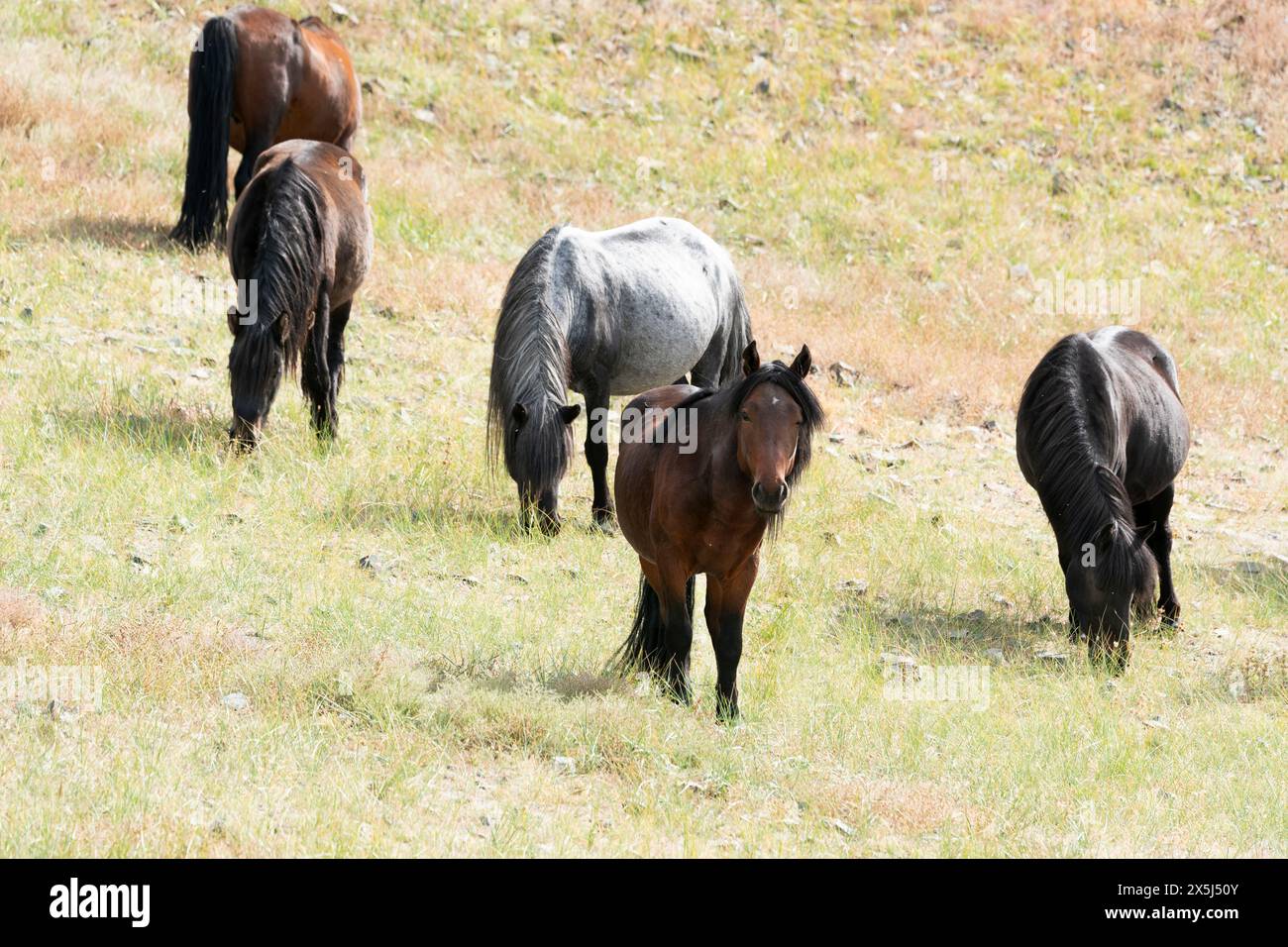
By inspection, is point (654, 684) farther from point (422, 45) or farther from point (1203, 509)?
point (422, 45)

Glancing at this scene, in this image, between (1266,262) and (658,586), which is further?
(1266,262)

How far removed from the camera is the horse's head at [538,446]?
8.64m

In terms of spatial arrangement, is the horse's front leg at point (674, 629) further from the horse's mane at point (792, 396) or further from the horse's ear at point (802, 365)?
the horse's ear at point (802, 365)

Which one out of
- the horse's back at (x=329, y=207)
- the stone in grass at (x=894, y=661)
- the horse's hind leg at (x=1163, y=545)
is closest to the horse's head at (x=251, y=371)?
the horse's back at (x=329, y=207)

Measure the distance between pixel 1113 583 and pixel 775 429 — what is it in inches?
135

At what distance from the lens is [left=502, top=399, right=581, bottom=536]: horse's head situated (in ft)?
28.3

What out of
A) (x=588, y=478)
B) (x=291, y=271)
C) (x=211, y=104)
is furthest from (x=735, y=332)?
(x=211, y=104)

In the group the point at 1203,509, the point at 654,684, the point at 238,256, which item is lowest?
the point at 1203,509

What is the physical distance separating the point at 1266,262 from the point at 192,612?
17349mm

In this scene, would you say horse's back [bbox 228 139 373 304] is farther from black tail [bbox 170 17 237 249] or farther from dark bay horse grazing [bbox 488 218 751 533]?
black tail [bbox 170 17 237 249]

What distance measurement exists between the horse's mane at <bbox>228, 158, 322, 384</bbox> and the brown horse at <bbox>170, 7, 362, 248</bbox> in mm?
3942
